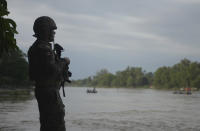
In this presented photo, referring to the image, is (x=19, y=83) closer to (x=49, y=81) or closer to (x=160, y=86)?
(x=49, y=81)

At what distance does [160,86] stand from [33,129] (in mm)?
169692

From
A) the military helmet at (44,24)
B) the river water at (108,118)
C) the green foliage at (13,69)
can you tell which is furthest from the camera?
the green foliage at (13,69)

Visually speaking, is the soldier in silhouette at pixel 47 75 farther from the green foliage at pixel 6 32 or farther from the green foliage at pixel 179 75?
the green foliage at pixel 179 75

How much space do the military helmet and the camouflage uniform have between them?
9.5 inches

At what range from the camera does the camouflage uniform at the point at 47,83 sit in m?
5.95

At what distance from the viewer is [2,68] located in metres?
78.6

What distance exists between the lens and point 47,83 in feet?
19.6

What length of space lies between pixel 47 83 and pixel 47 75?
15 centimetres

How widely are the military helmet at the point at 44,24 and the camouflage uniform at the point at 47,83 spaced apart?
0.24 m

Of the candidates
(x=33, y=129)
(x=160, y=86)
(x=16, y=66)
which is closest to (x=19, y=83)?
(x=16, y=66)

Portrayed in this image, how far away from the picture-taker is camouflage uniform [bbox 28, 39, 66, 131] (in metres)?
5.95

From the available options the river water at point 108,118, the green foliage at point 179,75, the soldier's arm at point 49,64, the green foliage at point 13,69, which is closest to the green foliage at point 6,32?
the soldier's arm at point 49,64

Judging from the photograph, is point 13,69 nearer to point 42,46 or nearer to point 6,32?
point 6,32

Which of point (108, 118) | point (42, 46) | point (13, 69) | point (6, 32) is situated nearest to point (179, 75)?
point (13, 69)
